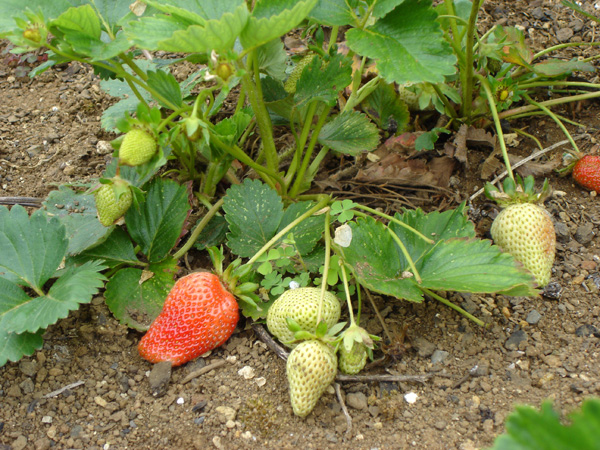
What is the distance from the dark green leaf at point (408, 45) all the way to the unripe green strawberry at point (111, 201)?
30.1 inches

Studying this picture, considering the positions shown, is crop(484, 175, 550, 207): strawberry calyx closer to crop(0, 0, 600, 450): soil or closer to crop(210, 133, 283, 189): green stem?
crop(0, 0, 600, 450): soil

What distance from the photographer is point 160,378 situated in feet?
5.06

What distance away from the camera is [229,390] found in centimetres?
153

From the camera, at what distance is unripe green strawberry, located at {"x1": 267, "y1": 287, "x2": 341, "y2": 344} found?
1472 mm

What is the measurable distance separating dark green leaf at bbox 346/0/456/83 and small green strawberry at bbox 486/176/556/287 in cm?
46

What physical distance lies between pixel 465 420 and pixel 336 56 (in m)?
1.10

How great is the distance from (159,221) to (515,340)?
1.13m

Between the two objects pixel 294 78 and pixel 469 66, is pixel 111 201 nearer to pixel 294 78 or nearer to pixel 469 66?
pixel 294 78

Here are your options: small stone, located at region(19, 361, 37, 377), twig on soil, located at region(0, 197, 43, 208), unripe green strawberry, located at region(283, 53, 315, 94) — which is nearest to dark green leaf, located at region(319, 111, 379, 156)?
unripe green strawberry, located at region(283, 53, 315, 94)

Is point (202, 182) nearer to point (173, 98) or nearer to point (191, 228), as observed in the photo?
point (191, 228)

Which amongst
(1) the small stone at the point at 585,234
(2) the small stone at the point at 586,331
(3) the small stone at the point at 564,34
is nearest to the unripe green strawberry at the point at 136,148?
(2) the small stone at the point at 586,331

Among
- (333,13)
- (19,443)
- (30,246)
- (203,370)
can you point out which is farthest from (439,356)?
(30,246)

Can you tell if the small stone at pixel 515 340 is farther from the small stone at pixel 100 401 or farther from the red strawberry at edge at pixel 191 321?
the small stone at pixel 100 401

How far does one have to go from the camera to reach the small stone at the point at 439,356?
156 cm
